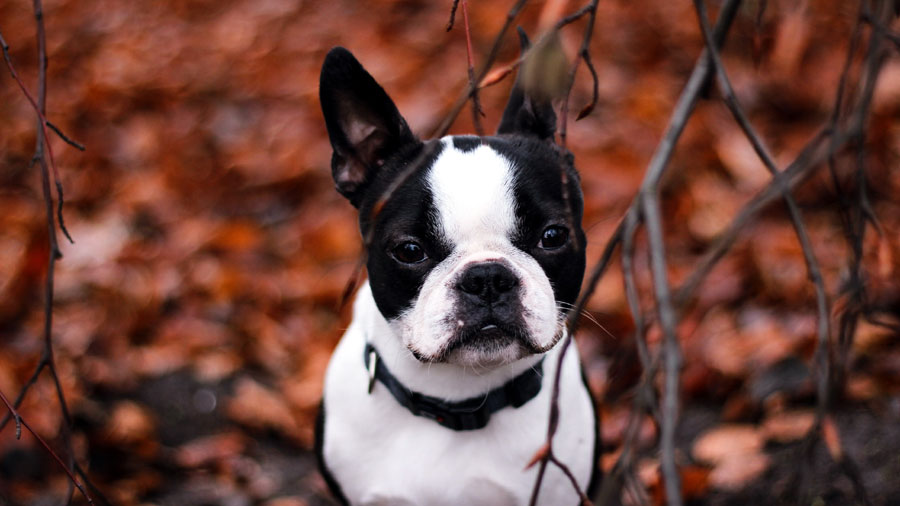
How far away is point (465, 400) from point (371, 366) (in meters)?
0.25

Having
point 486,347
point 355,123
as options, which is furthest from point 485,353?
point 355,123

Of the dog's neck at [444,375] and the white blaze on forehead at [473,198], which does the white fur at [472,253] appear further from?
the dog's neck at [444,375]

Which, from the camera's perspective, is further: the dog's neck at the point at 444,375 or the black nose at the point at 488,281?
the dog's neck at the point at 444,375

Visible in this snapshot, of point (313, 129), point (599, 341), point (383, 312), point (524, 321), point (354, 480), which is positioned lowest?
point (313, 129)

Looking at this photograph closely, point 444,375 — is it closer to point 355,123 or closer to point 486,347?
point 486,347

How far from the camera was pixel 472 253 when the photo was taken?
6.22ft

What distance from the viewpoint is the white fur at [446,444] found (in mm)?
2025

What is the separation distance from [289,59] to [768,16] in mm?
3650

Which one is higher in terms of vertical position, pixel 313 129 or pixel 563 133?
pixel 563 133

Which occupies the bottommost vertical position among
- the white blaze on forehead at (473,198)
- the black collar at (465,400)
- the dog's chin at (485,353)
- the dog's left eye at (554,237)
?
the black collar at (465,400)

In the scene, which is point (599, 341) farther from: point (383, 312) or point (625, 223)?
point (625, 223)

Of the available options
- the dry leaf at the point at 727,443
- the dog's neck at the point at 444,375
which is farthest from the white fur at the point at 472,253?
the dry leaf at the point at 727,443

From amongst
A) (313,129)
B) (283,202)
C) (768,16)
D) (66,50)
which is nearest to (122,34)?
(66,50)

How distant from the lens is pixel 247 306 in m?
4.05
